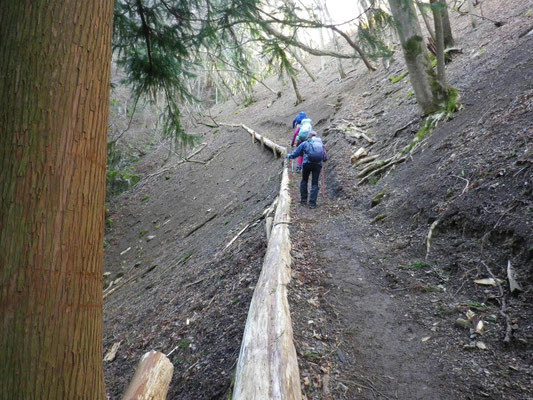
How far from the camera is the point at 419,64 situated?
8.23 m

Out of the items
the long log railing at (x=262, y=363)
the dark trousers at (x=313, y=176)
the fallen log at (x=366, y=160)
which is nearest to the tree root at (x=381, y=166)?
the fallen log at (x=366, y=160)

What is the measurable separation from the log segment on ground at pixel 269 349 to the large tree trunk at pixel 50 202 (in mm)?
1019

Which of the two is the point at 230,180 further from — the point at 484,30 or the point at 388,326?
the point at 388,326

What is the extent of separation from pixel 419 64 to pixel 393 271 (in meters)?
5.74

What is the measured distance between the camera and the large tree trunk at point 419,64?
7973 mm

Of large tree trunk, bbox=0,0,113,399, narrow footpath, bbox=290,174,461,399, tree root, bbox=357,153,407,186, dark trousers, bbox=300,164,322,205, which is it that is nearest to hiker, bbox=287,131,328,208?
dark trousers, bbox=300,164,322,205

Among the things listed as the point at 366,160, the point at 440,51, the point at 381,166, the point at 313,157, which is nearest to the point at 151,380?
the point at 313,157

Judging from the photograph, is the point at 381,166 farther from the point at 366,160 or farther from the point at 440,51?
the point at 440,51

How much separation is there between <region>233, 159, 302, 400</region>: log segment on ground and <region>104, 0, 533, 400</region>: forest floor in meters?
0.28

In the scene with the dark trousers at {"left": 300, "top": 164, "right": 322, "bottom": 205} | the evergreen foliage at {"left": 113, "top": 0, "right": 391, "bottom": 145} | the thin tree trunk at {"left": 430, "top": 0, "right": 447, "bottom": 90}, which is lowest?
the dark trousers at {"left": 300, "top": 164, "right": 322, "bottom": 205}

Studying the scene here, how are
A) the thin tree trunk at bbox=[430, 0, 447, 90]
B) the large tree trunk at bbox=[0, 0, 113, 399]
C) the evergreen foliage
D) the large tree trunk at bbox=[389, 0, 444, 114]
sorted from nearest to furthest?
the large tree trunk at bbox=[0, 0, 113, 399]
the evergreen foliage
the thin tree trunk at bbox=[430, 0, 447, 90]
the large tree trunk at bbox=[389, 0, 444, 114]

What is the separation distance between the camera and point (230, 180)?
46.4 feet

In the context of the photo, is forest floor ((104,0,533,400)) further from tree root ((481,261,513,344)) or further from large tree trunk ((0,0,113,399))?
large tree trunk ((0,0,113,399))

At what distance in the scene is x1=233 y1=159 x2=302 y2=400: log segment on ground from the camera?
7.52 feet
